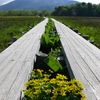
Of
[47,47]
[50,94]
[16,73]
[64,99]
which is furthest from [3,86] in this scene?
[47,47]

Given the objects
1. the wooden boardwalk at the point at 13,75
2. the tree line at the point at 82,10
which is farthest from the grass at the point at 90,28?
the tree line at the point at 82,10

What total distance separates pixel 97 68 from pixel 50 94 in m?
1.23

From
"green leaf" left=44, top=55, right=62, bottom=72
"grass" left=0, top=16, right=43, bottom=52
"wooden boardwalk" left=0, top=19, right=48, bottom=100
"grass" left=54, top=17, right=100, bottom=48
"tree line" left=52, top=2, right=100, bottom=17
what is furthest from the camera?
"tree line" left=52, top=2, right=100, bottom=17

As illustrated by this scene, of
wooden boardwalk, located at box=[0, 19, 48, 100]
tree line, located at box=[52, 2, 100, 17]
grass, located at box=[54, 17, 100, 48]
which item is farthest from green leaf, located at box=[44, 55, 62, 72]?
tree line, located at box=[52, 2, 100, 17]

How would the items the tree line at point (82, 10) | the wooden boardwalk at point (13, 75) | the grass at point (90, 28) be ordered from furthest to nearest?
the tree line at point (82, 10)
the grass at point (90, 28)
the wooden boardwalk at point (13, 75)

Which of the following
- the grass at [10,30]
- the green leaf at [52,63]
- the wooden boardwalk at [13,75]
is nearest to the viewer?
the wooden boardwalk at [13,75]

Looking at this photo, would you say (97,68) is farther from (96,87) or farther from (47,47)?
(47,47)

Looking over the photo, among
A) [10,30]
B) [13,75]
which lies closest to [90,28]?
[10,30]

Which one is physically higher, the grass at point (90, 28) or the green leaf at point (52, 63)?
the green leaf at point (52, 63)

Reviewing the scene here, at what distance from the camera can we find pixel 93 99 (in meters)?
1.60

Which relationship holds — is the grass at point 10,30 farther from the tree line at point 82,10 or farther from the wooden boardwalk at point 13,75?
the tree line at point 82,10

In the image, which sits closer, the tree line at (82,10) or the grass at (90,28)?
the grass at (90,28)

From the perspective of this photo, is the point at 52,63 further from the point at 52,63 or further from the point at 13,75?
the point at 13,75

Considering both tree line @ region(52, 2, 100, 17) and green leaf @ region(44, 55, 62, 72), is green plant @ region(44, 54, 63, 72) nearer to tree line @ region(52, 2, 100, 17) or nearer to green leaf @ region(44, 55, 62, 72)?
green leaf @ region(44, 55, 62, 72)
